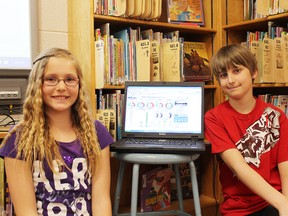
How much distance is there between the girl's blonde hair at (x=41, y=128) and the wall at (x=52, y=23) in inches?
27.2

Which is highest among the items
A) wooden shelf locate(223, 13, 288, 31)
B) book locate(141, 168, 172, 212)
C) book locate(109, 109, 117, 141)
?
wooden shelf locate(223, 13, 288, 31)

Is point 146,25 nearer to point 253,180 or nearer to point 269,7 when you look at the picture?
point 269,7

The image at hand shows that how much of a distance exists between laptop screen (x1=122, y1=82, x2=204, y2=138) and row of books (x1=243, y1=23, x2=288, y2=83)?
535 millimetres

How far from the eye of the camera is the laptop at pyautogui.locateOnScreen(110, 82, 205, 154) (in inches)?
69.9

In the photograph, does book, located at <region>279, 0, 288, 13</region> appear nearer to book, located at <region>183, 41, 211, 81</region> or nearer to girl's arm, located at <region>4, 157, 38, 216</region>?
book, located at <region>183, 41, 211, 81</region>

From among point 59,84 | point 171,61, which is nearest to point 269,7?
point 171,61

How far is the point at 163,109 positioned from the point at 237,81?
0.41m

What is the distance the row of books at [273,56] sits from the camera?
6.97 feet

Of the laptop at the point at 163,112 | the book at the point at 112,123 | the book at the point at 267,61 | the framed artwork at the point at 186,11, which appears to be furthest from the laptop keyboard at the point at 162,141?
the framed artwork at the point at 186,11

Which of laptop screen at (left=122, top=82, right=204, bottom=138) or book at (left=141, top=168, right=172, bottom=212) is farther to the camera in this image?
book at (left=141, top=168, right=172, bottom=212)

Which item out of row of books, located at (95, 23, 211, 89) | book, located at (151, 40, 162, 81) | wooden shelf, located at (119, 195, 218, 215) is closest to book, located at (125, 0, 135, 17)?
row of books, located at (95, 23, 211, 89)

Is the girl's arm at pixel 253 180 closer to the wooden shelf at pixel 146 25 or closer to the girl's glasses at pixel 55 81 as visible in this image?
the girl's glasses at pixel 55 81

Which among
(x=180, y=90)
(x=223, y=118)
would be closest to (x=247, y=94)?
(x=223, y=118)

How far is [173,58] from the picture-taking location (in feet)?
6.82
